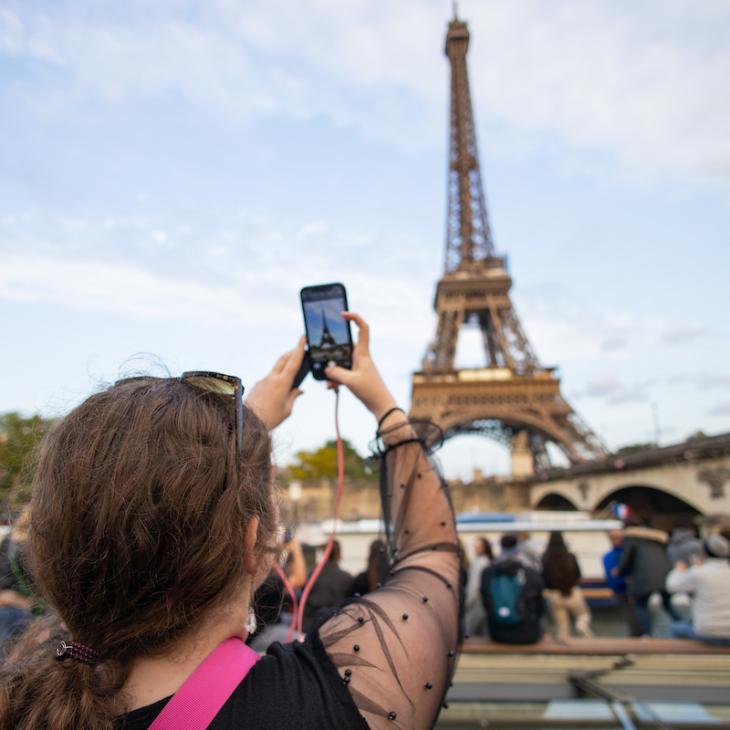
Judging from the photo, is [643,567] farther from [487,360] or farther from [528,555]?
[487,360]

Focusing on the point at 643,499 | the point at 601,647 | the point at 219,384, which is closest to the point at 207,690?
the point at 219,384

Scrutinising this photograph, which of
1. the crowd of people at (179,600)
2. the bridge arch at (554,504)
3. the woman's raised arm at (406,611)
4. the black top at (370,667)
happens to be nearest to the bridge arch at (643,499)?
the bridge arch at (554,504)

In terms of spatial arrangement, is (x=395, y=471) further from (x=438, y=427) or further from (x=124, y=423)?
(x=124, y=423)

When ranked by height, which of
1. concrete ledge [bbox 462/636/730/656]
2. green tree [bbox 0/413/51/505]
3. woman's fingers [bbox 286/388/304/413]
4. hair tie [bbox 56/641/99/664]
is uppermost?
woman's fingers [bbox 286/388/304/413]

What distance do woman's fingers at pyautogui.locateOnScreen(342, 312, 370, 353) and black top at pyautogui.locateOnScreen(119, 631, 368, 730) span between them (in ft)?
2.75

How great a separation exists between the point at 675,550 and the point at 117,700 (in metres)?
8.38

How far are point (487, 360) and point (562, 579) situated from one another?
38.1 metres

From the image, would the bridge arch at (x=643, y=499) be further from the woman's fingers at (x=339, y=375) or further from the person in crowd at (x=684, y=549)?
the woman's fingers at (x=339, y=375)

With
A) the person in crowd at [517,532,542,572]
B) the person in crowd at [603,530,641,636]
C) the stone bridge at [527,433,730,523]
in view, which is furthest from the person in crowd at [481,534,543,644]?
the stone bridge at [527,433,730,523]

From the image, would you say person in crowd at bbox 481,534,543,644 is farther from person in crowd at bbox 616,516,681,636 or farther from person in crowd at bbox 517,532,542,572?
person in crowd at bbox 616,516,681,636

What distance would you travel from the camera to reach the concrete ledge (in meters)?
4.11

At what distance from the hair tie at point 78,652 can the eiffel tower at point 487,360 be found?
31743 mm

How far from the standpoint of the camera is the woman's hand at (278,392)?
1.61 metres

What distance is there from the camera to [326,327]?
1.78 m
